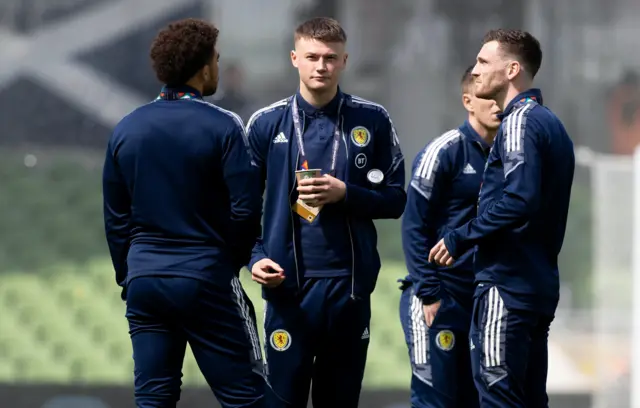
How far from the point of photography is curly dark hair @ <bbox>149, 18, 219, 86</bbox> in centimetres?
418

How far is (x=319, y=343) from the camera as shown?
15.8 feet

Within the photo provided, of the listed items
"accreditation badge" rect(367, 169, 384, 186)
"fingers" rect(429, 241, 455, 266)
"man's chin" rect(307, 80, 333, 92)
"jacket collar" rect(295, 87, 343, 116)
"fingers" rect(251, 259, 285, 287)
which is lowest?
"fingers" rect(251, 259, 285, 287)

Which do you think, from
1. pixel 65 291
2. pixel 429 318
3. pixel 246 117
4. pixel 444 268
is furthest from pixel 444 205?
pixel 65 291

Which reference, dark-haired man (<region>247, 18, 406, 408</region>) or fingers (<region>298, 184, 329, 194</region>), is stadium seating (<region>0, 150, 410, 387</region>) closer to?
dark-haired man (<region>247, 18, 406, 408</region>)

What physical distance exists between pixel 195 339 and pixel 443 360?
1.44 metres

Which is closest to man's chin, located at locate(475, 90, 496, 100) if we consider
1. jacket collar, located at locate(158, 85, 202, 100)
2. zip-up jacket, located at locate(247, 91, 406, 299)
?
zip-up jacket, located at locate(247, 91, 406, 299)

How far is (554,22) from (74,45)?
9.75 feet

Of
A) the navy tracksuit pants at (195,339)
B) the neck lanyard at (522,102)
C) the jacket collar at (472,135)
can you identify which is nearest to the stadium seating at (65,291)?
the jacket collar at (472,135)

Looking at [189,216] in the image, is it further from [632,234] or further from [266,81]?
[632,234]

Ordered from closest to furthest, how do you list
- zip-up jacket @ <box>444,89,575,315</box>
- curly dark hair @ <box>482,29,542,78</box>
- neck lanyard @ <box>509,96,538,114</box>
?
zip-up jacket @ <box>444,89,575,315</box> < neck lanyard @ <box>509,96,538,114</box> < curly dark hair @ <box>482,29,542,78</box>

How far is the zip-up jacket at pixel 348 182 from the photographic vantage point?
15.7 feet

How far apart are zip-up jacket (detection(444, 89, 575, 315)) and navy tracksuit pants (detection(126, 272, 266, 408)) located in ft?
2.99

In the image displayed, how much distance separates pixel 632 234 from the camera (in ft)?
25.0

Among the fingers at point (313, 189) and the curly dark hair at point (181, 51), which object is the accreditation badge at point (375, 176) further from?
the curly dark hair at point (181, 51)
